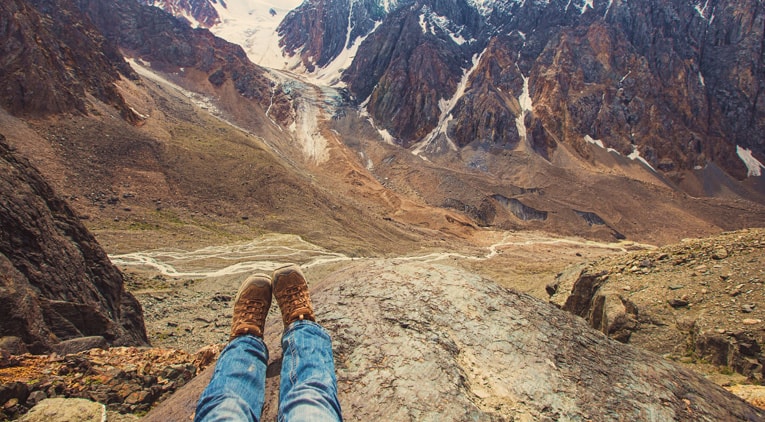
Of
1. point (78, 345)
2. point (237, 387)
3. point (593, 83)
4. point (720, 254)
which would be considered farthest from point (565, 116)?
point (237, 387)

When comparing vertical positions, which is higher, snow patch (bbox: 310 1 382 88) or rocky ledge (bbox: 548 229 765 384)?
snow patch (bbox: 310 1 382 88)

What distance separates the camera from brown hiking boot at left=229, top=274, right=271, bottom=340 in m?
3.55

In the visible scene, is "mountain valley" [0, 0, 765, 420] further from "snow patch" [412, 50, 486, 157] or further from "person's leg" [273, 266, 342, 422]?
"snow patch" [412, 50, 486, 157]

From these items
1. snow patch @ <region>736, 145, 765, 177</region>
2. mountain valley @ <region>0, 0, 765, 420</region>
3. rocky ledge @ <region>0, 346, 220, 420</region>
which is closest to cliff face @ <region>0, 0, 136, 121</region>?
mountain valley @ <region>0, 0, 765, 420</region>

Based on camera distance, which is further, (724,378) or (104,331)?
(104,331)

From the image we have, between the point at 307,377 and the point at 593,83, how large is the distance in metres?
102

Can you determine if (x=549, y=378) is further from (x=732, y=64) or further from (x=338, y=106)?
(x=732, y=64)

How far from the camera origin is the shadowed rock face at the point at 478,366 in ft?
9.21

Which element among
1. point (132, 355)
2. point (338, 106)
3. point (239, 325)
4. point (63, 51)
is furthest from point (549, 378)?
point (338, 106)

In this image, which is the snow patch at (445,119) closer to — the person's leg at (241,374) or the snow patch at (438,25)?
the snow patch at (438,25)

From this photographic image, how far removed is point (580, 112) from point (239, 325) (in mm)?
95406

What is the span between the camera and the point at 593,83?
8681 centimetres

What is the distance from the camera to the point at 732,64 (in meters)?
89.5

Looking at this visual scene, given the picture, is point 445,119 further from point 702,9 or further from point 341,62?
point 702,9
